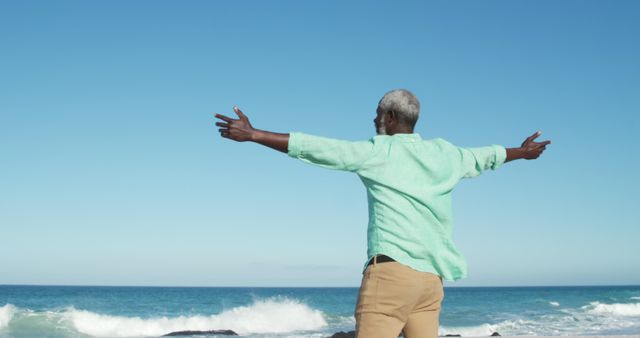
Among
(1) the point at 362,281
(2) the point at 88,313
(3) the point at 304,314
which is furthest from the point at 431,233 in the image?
(2) the point at 88,313

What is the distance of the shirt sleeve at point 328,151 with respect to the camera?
246 centimetres

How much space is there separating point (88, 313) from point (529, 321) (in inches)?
746

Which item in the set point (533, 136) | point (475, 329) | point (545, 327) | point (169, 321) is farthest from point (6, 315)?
point (533, 136)

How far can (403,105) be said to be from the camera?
2.66 metres

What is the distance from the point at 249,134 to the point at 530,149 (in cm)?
150

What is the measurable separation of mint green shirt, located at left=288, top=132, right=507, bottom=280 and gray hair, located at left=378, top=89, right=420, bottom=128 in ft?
0.22

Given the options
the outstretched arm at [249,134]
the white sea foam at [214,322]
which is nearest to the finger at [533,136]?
the outstretched arm at [249,134]

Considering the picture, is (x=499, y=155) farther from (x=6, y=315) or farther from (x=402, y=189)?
(x=6, y=315)

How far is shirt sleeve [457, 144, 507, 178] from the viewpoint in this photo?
283cm

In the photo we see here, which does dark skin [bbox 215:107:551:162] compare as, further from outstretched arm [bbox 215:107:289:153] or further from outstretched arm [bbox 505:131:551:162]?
outstretched arm [bbox 505:131:551:162]

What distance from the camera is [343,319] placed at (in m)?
31.2

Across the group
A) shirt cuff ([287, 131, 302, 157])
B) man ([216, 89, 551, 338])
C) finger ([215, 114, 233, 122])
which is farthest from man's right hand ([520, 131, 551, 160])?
finger ([215, 114, 233, 122])

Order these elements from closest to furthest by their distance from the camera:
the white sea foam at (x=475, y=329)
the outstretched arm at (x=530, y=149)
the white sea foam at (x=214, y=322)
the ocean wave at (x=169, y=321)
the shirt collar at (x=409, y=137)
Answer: the shirt collar at (x=409, y=137), the outstretched arm at (x=530, y=149), the white sea foam at (x=475, y=329), the ocean wave at (x=169, y=321), the white sea foam at (x=214, y=322)

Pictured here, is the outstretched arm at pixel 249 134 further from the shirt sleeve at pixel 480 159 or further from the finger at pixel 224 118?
the shirt sleeve at pixel 480 159
